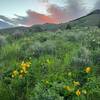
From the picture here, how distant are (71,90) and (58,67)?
196 cm

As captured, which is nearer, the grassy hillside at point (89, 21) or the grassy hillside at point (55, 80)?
the grassy hillside at point (55, 80)

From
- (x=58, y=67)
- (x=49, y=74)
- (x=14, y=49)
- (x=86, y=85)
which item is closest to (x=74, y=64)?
(x=58, y=67)

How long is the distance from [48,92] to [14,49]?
691 centimetres

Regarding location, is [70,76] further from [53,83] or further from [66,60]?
[66,60]

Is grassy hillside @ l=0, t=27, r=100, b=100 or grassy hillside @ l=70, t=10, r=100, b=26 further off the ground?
grassy hillside @ l=70, t=10, r=100, b=26

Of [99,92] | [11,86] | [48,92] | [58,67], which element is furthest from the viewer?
[58,67]

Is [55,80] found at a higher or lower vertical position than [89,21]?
lower

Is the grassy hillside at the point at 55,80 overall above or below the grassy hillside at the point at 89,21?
below

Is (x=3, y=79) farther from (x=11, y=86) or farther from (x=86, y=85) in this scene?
(x=86, y=85)

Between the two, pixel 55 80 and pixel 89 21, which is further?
pixel 89 21

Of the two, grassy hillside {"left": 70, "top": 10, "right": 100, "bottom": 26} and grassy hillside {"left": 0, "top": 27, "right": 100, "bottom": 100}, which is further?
grassy hillside {"left": 70, "top": 10, "right": 100, "bottom": 26}

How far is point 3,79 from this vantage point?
7277 mm

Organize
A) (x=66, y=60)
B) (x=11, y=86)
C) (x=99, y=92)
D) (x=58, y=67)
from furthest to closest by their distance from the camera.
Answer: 1. (x=66, y=60)
2. (x=58, y=67)
3. (x=11, y=86)
4. (x=99, y=92)

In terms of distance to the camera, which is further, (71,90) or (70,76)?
(70,76)
